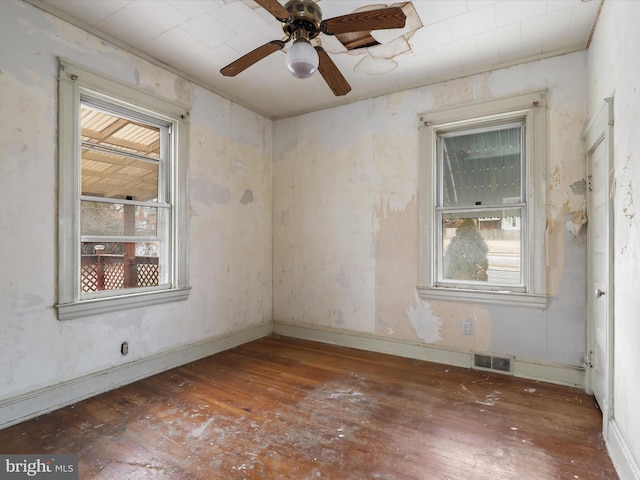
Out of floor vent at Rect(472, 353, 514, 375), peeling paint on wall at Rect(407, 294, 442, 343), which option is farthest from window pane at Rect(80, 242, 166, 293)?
floor vent at Rect(472, 353, 514, 375)

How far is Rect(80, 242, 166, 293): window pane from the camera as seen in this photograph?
276 centimetres

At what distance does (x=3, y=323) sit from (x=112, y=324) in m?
0.71

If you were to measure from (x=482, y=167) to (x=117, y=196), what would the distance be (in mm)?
3446

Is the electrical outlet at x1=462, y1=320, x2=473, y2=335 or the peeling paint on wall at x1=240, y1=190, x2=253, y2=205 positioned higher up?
the peeling paint on wall at x1=240, y1=190, x2=253, y2=205

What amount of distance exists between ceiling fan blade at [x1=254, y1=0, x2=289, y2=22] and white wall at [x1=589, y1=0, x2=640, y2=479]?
5.69 ft

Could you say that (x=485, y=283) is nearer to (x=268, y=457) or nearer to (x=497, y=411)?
(x=497, y=411)

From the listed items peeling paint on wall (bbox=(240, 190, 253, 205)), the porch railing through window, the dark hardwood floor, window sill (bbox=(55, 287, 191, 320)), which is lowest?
the dark hardwood floor

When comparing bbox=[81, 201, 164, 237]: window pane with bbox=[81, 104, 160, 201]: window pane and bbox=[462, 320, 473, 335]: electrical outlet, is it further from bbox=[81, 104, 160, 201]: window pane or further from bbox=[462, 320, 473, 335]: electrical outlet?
bbox=[462, 320, 473, 335]: electrical outlet

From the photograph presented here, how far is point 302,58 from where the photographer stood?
5.85 ft

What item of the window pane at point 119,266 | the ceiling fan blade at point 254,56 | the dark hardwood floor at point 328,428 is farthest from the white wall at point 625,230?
the window pane at point 119,266

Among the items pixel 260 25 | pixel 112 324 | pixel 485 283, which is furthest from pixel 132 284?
pixel 485 283

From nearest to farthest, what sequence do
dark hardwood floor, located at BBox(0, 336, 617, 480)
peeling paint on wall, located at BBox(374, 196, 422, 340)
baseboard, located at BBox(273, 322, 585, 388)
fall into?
dark hardwood floor, located at BBox(0, 336, 617, 480), baseboard, located at BBox(273, 322, 585, 388), peeling paint on wall, located at BBox(374, 196, 422, 340)

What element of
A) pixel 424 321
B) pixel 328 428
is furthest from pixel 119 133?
pixel 424 321

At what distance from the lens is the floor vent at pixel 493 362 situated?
3109mm
